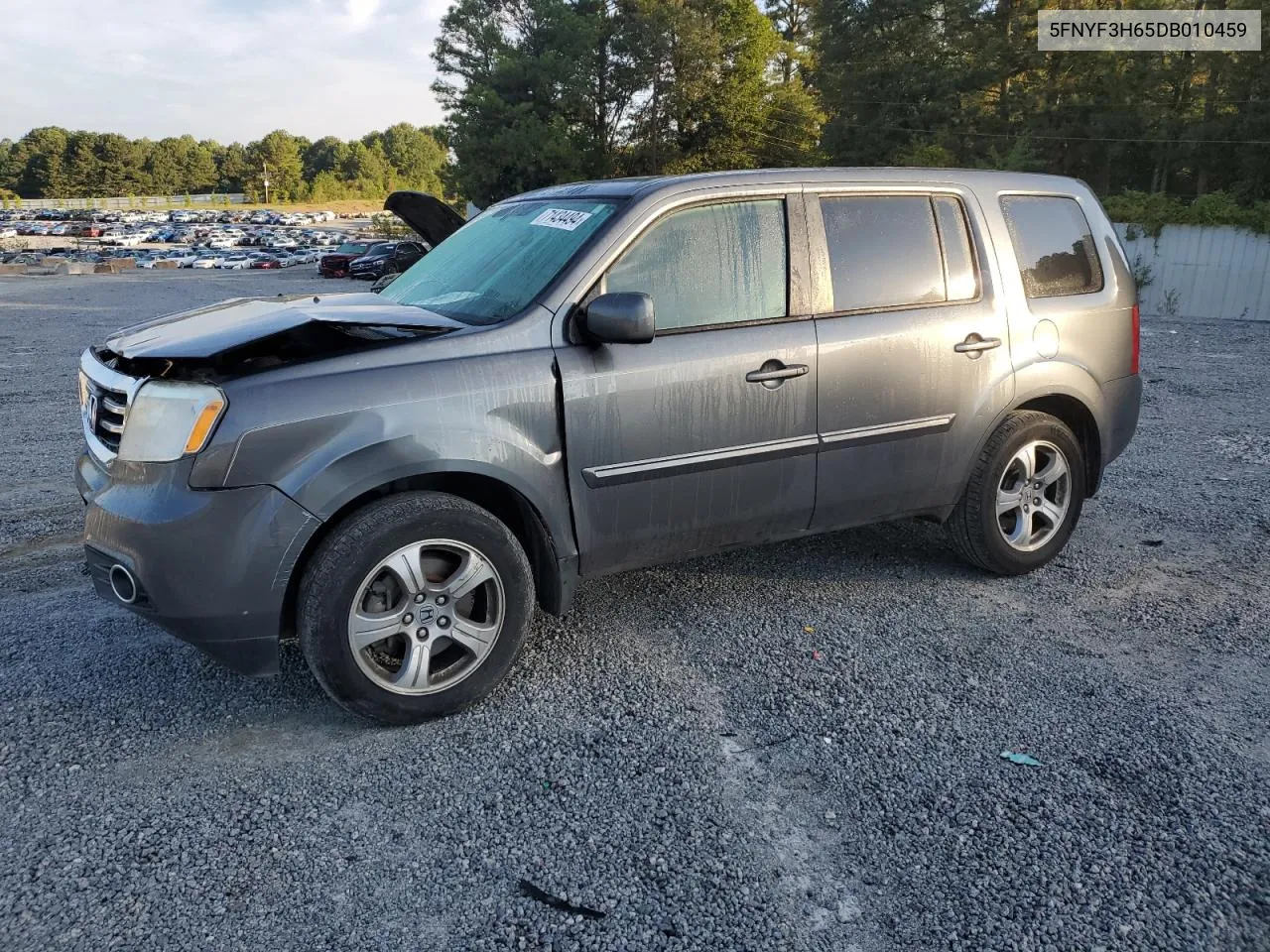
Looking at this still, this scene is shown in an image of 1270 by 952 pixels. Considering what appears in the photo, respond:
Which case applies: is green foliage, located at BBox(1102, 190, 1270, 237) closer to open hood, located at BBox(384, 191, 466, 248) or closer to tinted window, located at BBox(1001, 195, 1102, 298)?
tinted window, located at BBox(1001, 195, 1102, 298)

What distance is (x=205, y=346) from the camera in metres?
3.31

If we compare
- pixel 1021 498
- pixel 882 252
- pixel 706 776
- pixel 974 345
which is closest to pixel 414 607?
pixel 706 776

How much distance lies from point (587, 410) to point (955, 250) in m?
2.04

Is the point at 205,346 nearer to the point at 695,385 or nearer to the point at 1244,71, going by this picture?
the point at 695,385

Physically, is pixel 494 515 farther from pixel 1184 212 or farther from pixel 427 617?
pixel 1184 212

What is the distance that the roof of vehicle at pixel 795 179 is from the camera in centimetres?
397

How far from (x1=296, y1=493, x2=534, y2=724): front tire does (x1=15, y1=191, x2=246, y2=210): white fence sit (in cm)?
15567

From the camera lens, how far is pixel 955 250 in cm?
450

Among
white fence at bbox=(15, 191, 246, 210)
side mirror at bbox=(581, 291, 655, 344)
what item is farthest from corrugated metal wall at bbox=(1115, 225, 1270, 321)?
white fence at bbox=(15, 191, 246, 210)

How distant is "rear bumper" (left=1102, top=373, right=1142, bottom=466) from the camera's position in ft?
16.4

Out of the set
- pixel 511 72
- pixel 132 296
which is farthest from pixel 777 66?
pixel 132 296

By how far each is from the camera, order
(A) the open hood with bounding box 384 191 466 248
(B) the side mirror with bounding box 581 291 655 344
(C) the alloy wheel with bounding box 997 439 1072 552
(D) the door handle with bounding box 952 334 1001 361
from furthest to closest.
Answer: (A) the open hood with bounding box 384 191 466 248 → (C) the alloy wheel with bounding box 997 439 1072 552 → (D) the door handle with bounding box 952 334 1001 361 → (B) the side mirror with bounding box 581 291 655 344

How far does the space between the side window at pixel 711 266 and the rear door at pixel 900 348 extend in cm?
21

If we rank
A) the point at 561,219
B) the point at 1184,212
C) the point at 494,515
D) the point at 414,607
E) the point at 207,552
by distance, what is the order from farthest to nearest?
the point at 1184,212, the point at 561,219, the point at 494,515, the point at 414,607, the point at 207,552
